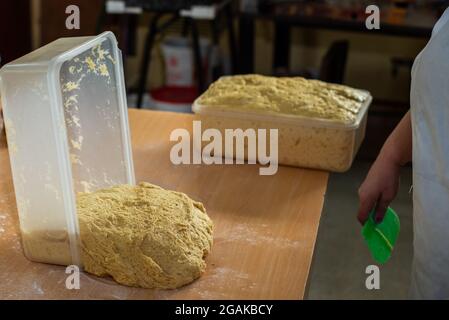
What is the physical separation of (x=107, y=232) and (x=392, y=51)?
8.60ft

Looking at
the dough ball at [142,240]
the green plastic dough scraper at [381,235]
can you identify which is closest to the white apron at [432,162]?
the green plastic dough scraper at [381,235]

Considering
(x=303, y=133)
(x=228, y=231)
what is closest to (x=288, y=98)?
(x=303, y=133)

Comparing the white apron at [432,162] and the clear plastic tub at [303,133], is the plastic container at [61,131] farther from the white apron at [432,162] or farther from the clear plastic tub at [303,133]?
the white apron at [432,162]

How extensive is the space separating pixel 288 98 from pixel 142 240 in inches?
19.4

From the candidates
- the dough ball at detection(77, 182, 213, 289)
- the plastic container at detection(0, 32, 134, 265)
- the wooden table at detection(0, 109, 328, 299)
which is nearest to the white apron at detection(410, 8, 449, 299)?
the wooden table at detection(0, 109, 328, 299)

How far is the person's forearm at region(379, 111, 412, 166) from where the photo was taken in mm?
1178

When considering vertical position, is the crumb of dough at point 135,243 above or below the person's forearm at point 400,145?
below

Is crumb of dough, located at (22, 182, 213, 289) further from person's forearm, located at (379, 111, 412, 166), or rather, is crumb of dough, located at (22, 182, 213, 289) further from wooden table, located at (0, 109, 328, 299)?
person's forearm, located at (379, 111, 412, 166)

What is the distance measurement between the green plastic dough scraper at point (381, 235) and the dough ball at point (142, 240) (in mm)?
324

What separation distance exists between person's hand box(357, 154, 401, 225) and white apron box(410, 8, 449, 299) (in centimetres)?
9

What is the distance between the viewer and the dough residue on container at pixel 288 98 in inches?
49.8

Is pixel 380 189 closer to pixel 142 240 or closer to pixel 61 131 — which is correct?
pixel 142 240

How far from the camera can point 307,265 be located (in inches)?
38.5
